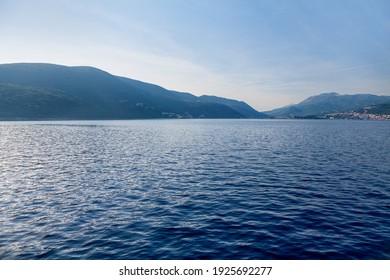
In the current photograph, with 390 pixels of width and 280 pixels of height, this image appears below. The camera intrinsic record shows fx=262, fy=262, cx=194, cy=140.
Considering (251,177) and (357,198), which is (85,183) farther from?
(357,198)

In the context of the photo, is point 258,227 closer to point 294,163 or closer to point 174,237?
point 174,237

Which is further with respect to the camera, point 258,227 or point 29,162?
point 29,162

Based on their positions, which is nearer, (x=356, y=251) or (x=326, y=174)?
(x=356, y=251)

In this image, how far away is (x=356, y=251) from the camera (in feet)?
65.5

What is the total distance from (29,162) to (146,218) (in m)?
43.6

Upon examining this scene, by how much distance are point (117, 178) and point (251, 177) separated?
2268cm

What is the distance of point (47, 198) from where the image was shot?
3288 centimetres

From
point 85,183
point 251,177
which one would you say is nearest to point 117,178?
point 85,183

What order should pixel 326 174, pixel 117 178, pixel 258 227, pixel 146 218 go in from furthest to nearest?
pixel 326 174
pixel 117 178
pixel 146 218
pixel 258 227
